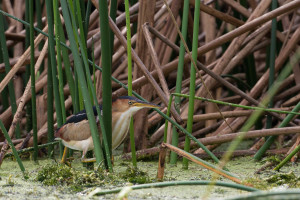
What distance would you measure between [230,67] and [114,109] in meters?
0.98

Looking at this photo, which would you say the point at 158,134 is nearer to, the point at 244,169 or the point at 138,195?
the point at 244,169

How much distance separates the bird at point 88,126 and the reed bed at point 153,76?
2.1 inches

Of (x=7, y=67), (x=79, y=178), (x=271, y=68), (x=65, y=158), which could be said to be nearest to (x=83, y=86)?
(x=79, y=178)

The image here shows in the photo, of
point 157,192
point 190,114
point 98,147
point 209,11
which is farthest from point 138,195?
point 209,11

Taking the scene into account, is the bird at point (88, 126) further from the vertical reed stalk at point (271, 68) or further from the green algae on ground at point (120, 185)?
the vertical reed stalk at point (271, 68)

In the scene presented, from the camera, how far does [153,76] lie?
2453 millimetres

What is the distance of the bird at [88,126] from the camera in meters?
1.93

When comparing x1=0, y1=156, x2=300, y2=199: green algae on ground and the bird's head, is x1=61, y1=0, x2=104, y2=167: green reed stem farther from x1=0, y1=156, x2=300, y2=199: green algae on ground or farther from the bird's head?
the bird's head

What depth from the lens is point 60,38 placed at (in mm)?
1962

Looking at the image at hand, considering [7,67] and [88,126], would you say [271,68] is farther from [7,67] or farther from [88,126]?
[7,67]

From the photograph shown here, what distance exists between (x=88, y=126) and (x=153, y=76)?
0.58m

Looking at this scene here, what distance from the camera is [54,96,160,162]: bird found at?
193 cm

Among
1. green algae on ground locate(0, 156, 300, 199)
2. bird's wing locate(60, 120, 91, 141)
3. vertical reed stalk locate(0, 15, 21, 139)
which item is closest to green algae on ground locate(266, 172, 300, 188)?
green algae on ground locate(0, 156, 300, 199)

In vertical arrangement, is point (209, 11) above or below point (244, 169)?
above
